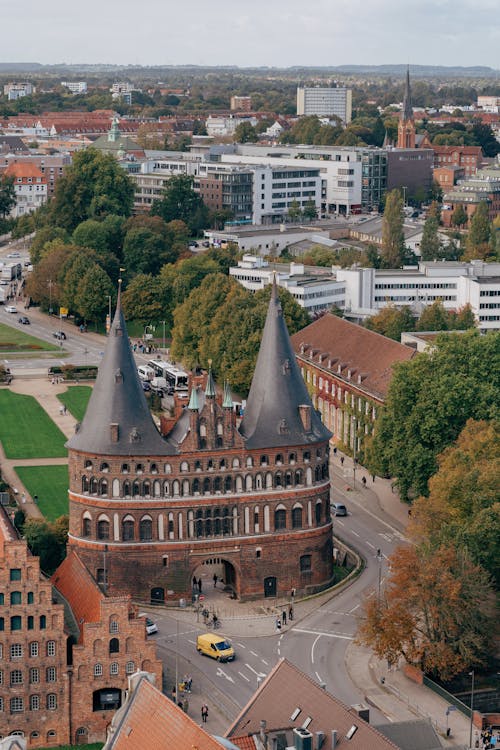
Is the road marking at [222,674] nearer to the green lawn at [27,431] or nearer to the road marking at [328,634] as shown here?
the road marking at [328,634]

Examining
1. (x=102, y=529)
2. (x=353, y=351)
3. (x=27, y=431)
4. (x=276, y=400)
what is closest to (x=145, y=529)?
(x=102, y=529)

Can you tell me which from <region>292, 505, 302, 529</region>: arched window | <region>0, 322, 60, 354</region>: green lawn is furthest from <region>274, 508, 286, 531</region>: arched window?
<region>0, 322, 60, 354</region>: green lawn

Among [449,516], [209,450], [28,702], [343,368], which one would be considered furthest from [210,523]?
[343,368]

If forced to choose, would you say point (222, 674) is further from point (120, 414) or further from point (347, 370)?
point (347, 370)

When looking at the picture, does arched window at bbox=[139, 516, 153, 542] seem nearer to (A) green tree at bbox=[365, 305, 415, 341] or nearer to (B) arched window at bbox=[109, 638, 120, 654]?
(B) arched window at bbox=[109, 638, 120, 654]

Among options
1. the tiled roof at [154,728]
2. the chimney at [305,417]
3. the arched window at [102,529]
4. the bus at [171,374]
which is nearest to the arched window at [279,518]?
the chimney at [305,417]
